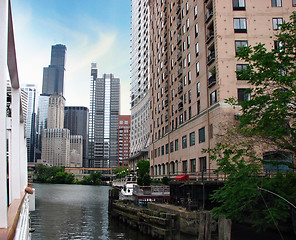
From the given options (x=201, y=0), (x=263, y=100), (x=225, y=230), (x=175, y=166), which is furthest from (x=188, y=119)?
(x=225, y=230)

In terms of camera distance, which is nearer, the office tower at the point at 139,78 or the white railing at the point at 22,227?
the white railing at the point at 22,227

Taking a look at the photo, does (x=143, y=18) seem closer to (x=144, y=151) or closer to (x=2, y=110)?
(x=144, y=151)

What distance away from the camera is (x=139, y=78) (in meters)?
139

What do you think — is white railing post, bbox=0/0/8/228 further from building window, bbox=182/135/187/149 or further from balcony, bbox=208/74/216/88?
building window, bbox=182/135/187/149

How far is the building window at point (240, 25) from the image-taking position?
41.2 meters

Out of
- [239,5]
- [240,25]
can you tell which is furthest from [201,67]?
[239,5]

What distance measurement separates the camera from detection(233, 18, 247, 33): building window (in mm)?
41250

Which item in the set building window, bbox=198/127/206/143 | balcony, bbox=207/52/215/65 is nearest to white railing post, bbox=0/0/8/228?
balcony, bbox=207/52/215/65

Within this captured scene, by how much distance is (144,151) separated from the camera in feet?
356

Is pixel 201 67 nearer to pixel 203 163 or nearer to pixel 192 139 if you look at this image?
pixel 192 139

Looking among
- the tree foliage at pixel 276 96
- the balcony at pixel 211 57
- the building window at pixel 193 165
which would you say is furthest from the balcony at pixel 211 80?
the tree foliage at pixel 276 96

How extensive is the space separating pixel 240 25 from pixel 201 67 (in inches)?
303

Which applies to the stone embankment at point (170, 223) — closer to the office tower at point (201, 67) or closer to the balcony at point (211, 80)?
the office tower at point (201, 67)

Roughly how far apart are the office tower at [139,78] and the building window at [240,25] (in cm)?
7789
